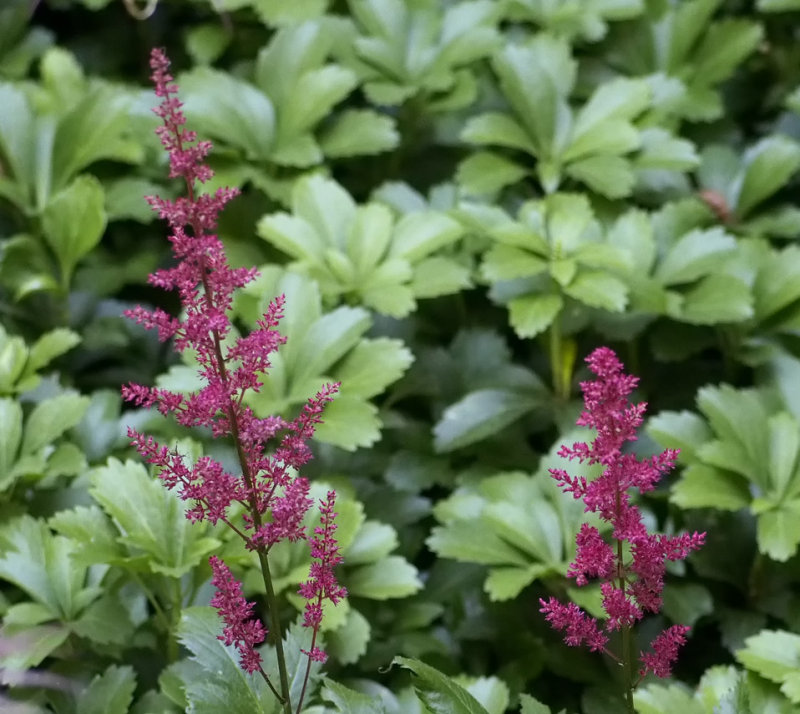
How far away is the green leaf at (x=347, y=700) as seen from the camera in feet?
2.90

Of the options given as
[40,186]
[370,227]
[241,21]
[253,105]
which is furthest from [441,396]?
[241,21]

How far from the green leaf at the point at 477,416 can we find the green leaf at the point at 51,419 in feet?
1.67

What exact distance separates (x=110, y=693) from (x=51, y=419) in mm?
396

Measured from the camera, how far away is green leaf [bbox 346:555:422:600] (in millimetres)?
Answer: 1231

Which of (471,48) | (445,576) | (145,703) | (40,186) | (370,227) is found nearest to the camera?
(145,703)

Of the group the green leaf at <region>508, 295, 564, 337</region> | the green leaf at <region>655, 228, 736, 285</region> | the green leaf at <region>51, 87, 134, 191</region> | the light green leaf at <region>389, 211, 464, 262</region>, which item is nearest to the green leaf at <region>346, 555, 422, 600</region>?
the green leaf at <region>508, 295, 564, 337</region>

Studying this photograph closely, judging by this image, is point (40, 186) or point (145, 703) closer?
point (145, 703)

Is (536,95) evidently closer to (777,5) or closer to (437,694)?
(777,5)

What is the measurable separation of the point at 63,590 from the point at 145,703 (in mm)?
169

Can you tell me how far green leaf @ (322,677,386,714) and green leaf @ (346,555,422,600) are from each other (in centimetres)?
32

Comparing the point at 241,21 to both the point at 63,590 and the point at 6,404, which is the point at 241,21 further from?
the point at 63,590

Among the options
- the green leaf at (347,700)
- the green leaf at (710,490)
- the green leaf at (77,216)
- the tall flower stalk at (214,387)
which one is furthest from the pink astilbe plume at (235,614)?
the green leaf at (77,216)

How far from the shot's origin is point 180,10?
7.03 ft

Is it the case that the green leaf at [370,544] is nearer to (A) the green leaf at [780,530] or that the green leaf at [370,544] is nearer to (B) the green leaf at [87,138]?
(A) the green leaf at [780,530]
